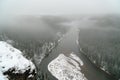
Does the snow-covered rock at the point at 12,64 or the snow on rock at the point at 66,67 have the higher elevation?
the snow-covered rock at the point at 12,64

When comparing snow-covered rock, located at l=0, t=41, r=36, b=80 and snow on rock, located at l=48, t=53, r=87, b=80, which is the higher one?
snow-covered rock, located at l=0, t=41, r=36, b=80

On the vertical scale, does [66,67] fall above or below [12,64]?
below

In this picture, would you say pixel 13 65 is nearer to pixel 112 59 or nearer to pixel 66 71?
pixel 66 71

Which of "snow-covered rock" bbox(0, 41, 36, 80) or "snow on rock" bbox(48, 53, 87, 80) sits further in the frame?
"snow on rock" bbox(48, 53, 87, 80)

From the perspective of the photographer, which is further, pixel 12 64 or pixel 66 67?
pixel 66 67

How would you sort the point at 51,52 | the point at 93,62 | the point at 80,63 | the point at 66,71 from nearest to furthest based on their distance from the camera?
1. the point at 66,71
2. the point at 80,63
3. the point at 93,62
4. the point at 51,52

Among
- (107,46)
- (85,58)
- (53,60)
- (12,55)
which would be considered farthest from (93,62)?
(12,55)

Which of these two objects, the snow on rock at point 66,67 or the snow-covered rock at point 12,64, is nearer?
the snow-covered rock at point 12,64

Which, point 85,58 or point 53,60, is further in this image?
point 85,58
